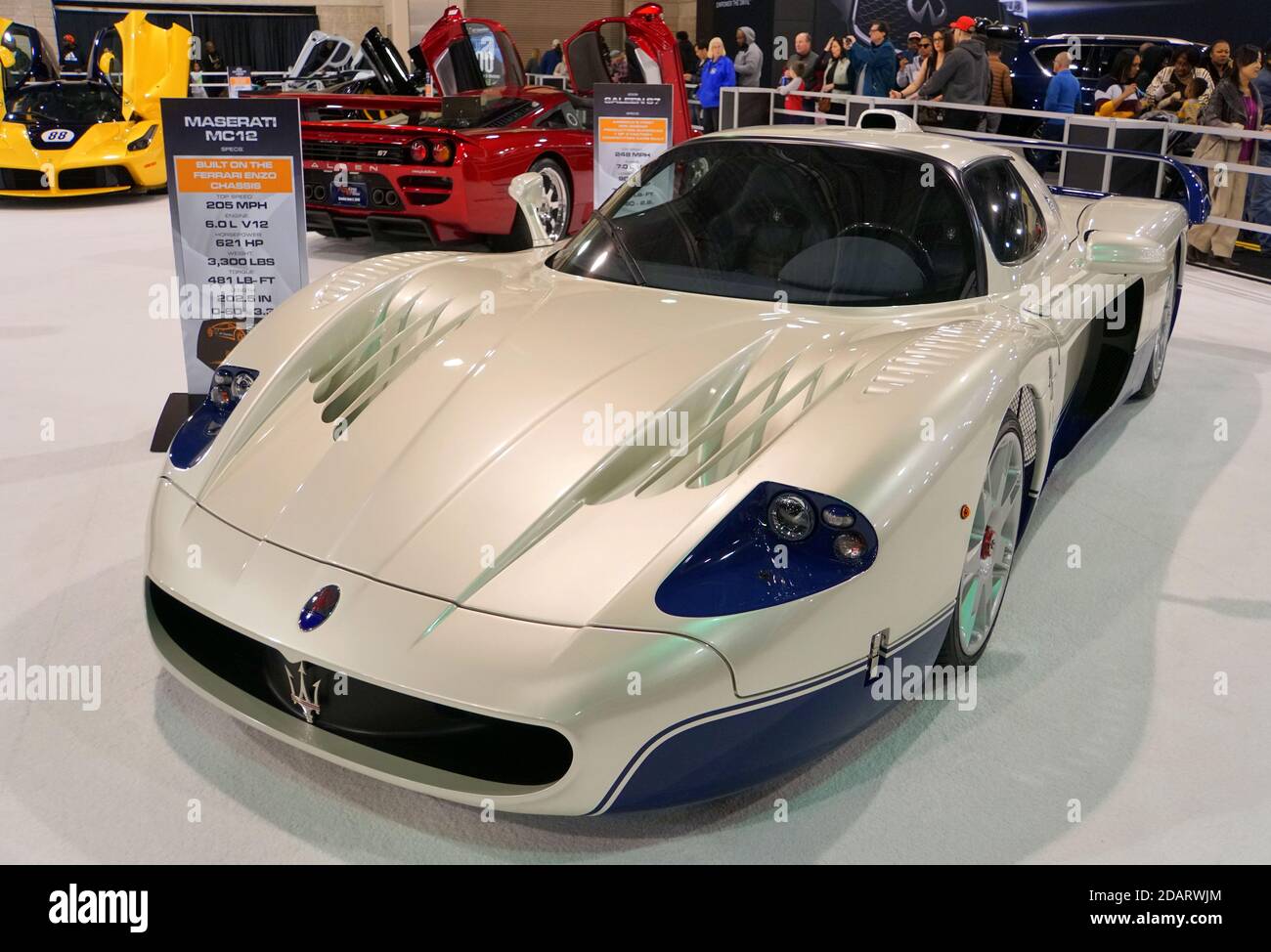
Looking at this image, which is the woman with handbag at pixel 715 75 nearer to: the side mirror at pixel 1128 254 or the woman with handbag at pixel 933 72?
the woman with handbag at pixel 933 72

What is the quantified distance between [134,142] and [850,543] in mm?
9239

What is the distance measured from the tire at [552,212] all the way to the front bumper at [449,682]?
516cm

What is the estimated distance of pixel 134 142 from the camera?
942 cm

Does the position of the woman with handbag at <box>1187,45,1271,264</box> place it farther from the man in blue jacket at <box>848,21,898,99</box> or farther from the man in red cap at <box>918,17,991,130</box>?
the man in blue jacket at <box>848,21,898,99</box>

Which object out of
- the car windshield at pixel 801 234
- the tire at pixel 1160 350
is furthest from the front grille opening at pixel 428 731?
the tire at pixel 1160 350

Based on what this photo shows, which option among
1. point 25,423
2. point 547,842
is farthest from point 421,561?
point 25,423

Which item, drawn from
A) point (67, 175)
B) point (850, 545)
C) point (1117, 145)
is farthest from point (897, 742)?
point (67, 175)

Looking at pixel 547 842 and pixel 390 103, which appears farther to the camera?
pixel 390 103

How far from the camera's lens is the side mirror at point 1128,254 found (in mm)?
2914

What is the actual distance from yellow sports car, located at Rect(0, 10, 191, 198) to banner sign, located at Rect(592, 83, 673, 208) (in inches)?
196

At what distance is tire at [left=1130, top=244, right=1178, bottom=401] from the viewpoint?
441 centimetres

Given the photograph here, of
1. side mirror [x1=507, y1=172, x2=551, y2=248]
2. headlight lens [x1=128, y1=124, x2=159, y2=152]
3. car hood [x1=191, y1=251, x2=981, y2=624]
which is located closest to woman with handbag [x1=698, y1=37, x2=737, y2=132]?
headlight lens [x1=128, y1=124, x2=159, y2=152]

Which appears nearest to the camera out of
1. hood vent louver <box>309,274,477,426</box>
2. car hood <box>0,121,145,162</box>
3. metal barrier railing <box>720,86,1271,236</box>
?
hood vent louver <box>309,274,477,426</box>
